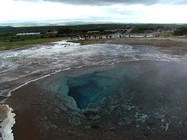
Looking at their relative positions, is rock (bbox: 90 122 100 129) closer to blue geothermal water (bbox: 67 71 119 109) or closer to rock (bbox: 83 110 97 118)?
rock (bbox: 83 110 97 118)

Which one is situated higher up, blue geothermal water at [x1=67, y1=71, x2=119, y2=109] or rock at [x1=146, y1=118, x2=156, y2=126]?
rock at [x1=146, y1=118, x2=156, y2=126]

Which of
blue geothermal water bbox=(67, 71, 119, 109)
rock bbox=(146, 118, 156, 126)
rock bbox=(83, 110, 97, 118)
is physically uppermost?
rock bbox=(146, 118, 156, 126)

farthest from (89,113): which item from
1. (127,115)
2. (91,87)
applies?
(91,87)

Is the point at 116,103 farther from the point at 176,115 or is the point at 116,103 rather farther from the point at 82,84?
the point at 82,84

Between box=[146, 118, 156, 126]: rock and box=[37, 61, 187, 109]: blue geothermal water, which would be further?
box=[37, 61, 187, 109]: blue geothermal water

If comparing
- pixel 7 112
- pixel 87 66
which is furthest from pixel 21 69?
pixel 7 112

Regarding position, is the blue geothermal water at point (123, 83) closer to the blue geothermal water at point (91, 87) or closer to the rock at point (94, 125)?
the blue geothermal water at point (91, 87)

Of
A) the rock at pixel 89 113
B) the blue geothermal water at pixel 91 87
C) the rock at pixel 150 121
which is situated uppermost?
the rock at pixel 150 121

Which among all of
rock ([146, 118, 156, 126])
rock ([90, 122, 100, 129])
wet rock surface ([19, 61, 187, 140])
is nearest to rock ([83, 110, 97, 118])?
wet rock surface ([19, 61, 187, 140])

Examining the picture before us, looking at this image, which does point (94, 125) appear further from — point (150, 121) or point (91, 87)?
point (91, 87)

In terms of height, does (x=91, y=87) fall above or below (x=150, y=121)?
below

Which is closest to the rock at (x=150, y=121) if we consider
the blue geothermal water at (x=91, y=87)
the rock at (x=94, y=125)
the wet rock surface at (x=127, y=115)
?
the wet rock surface at (x=127, y=115)
